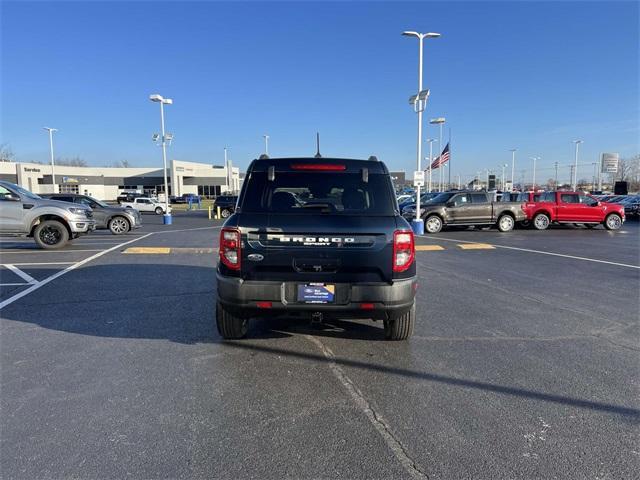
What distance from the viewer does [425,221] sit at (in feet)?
62.4

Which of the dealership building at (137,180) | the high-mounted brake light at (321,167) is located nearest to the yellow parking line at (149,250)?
the high-mounted brake light at (321,167)

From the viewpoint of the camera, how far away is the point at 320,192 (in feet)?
14.1

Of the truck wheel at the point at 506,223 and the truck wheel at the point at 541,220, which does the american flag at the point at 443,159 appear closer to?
the truck wheel at the point at 541,220

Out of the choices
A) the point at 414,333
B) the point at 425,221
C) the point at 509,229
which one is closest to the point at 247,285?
the point at 414,333

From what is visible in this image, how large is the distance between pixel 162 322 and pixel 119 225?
47.6 ft

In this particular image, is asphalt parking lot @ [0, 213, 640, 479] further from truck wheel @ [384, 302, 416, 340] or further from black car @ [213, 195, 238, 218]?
black car @ [213, 195, 238, 218]

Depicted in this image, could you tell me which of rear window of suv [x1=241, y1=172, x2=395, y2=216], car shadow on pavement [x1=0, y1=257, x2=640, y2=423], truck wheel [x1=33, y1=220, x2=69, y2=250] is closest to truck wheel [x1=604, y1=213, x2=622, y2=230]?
car shadow on pavement [x1=0, y1=257, x2=640, y2=423]

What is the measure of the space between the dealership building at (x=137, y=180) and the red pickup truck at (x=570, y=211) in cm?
6244

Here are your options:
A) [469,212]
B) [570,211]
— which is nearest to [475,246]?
[469,212]

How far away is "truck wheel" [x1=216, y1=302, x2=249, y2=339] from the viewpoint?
452cm

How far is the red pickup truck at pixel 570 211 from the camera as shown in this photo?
1973 cm

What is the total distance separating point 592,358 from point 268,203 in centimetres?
367

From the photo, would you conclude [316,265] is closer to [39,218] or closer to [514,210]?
[39,218]

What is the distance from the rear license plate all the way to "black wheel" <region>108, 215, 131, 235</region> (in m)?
16.5
